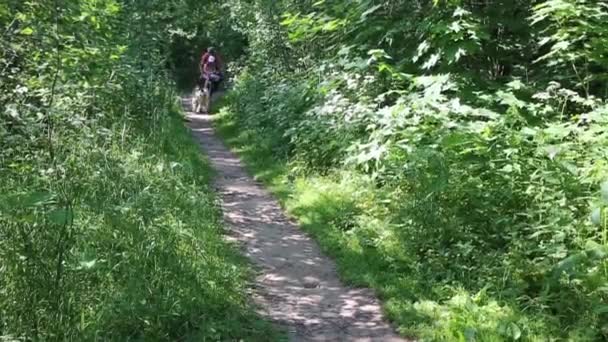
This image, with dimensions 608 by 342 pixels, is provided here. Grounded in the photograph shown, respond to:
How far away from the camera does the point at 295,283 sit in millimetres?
5977

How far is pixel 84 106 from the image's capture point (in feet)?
25.3

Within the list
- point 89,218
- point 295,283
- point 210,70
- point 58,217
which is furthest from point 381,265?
point 210,70

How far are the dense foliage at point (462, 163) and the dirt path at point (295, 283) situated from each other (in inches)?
7.6

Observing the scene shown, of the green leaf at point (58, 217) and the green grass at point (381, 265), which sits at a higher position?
the green leaf at point (58, 217)

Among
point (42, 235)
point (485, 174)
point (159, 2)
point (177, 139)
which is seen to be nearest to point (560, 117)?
point (485, 174)

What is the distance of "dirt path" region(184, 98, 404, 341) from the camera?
5.02 m

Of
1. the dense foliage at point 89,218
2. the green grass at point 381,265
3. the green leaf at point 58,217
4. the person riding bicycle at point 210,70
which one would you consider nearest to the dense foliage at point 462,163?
the green grass at point 381,265

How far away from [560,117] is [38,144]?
210 inches

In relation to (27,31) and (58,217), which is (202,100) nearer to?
(27,31)

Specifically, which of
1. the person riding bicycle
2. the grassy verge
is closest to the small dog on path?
the person riding bicycle

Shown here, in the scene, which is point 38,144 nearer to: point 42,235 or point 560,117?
point 42,235

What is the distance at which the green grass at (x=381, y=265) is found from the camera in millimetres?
4582

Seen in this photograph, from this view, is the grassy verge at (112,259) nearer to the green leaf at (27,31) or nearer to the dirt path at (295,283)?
the dirt path at (295,283)

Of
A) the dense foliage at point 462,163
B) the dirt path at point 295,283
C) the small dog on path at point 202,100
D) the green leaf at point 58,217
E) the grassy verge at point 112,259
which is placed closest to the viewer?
the green leaf at point 58,217
